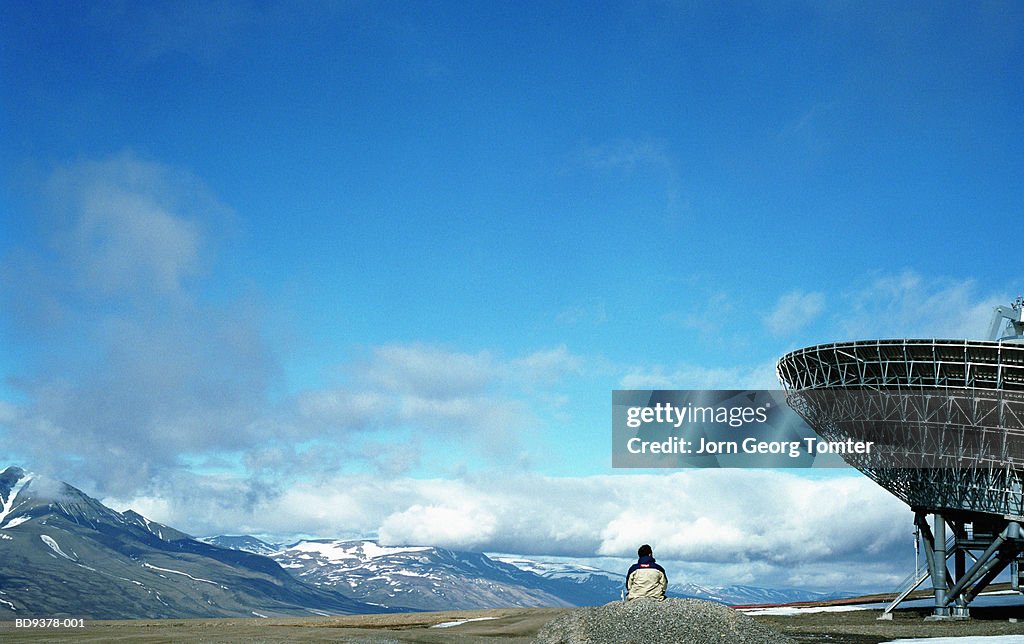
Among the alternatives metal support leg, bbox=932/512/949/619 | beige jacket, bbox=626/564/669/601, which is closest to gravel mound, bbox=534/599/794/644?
beige jacket, bbox=626/564/669/601

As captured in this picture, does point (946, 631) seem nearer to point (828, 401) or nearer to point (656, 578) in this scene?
point (828, 401)

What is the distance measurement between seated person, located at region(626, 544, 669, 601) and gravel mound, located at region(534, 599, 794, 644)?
306 millimetres

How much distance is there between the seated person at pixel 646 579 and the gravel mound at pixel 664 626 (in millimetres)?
306

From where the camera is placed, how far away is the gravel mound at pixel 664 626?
33.4m

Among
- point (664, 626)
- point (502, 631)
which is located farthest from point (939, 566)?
point (664, 626)

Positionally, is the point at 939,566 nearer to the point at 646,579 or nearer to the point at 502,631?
the point at 502,631

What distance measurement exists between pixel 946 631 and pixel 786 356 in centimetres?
2684

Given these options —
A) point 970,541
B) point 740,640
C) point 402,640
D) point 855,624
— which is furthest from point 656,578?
point 970,541

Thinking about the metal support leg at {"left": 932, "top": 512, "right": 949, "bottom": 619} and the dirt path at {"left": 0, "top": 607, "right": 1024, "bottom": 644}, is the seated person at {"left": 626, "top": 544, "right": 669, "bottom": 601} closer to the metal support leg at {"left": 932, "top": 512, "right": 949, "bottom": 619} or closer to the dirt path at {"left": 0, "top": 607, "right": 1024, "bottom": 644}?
the dirt path at {"left": 0, "top": 607, "right": 1024, "bottom": 644}

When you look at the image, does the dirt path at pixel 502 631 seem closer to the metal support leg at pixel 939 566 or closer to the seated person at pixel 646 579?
the metal support leg at pixel 939 566

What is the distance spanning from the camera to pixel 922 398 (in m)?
70.2

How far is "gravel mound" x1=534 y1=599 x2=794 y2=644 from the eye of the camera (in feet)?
110

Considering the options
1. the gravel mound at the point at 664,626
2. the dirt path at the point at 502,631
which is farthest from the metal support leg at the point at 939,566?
the gravel mound at the point at 664,626

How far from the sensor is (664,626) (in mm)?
33594
